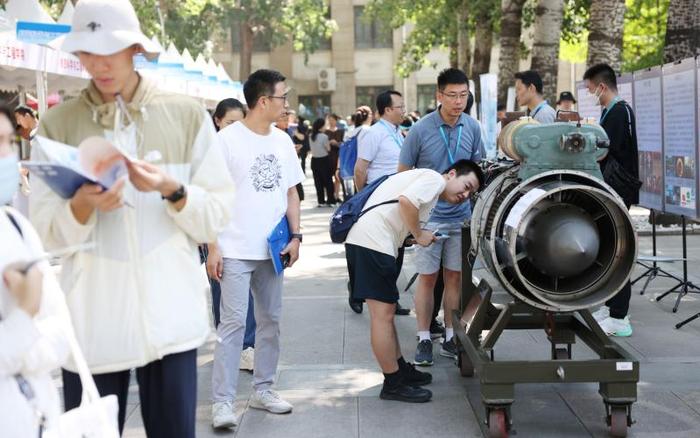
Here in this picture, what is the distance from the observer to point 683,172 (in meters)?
8.52

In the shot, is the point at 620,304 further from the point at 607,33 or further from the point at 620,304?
the point at 607,33

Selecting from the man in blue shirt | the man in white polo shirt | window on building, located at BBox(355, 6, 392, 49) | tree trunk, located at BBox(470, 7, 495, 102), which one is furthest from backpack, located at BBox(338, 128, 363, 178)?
window on building, located at BBox(355, 6, 392, 49)

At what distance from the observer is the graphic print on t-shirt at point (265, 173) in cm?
536

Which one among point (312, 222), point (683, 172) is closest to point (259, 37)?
point (312, 222)

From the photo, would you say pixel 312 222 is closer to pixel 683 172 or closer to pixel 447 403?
pixel 683 172

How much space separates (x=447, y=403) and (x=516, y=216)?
1508 mm

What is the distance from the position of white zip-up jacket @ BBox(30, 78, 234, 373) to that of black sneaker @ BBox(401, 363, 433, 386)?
2.94 metres

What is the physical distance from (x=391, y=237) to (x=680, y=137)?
415 centimetres

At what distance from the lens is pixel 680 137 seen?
859 centimetres

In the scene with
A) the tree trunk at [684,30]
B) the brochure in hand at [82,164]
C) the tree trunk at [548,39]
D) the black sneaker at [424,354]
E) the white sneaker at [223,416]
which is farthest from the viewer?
the tree trunk at [548,39]

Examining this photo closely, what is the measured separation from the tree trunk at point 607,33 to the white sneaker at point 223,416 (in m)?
9.43

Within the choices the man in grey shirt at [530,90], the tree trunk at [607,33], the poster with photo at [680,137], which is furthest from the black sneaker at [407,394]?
the tree trunk at [607,33]

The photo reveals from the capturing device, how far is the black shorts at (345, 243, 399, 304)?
5566 mm

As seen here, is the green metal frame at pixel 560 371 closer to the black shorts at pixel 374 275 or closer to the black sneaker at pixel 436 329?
the black shorts at pixel 374 275
